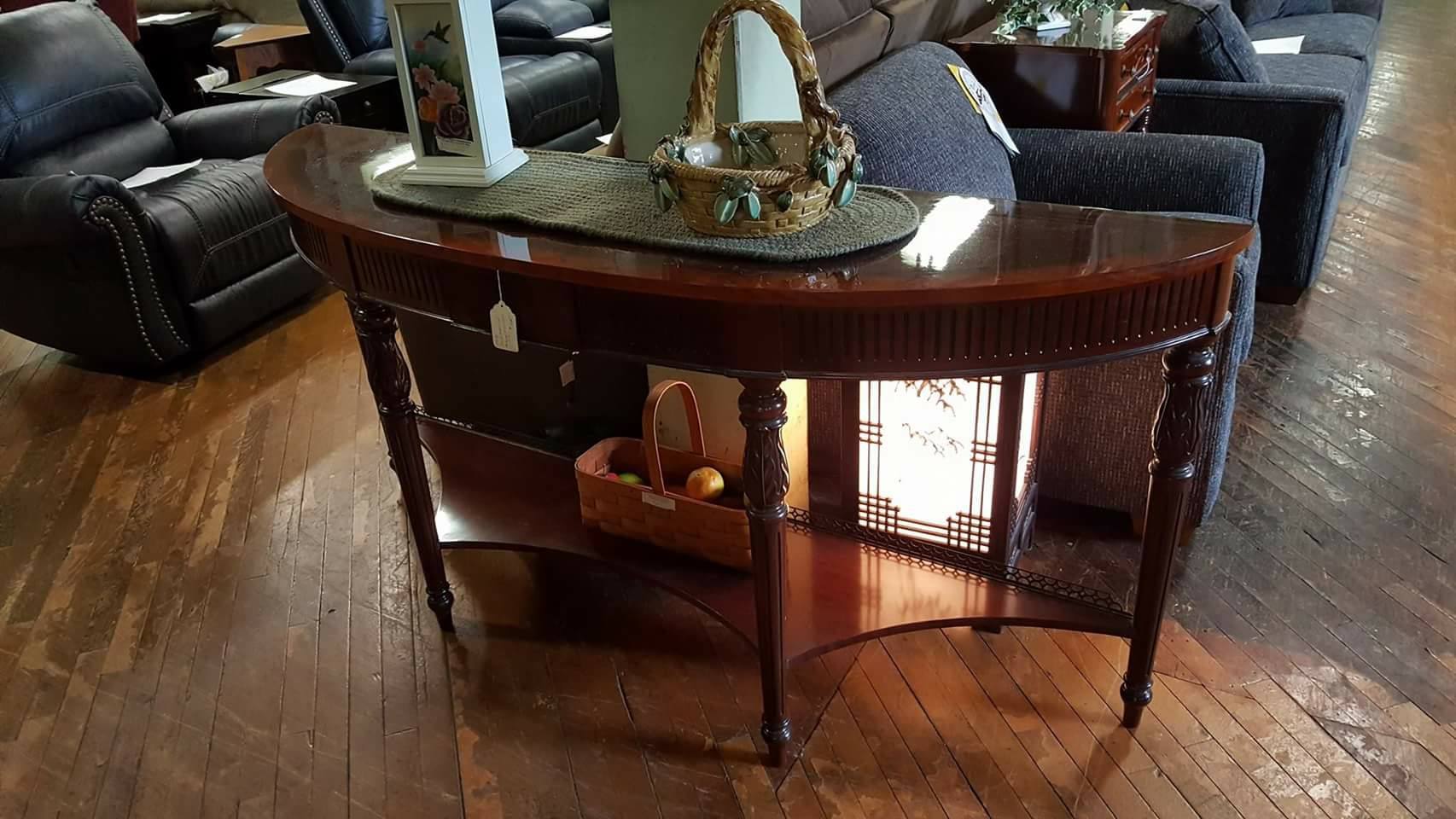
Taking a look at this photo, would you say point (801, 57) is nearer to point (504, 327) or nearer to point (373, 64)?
point (504, 327)

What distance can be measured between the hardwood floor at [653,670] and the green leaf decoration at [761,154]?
803 millimetres

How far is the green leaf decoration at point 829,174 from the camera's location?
106 centimetres

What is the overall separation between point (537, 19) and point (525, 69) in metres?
0.48

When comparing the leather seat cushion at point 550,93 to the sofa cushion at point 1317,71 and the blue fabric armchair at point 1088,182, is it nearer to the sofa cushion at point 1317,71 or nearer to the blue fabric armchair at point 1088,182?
the blue fabric armchair at point 1088,182

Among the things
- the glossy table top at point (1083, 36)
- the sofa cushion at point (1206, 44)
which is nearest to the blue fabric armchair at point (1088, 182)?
the glossy table top at point (1083, 36)

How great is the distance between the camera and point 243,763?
1512 mm

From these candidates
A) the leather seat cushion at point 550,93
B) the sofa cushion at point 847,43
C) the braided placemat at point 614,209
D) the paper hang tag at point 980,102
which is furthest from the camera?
the leather seat cushion at point 550,93

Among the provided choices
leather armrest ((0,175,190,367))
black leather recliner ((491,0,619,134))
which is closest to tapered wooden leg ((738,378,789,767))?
leather armrest ((0,175,190,367))

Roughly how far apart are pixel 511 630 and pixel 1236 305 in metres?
1.33

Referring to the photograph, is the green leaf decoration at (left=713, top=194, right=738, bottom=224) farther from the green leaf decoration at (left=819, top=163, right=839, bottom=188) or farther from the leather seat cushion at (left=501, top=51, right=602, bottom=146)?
the leather seat cushion at (left=501, top=51, right=602, bottom=146)

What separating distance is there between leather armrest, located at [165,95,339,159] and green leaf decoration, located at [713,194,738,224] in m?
2.44

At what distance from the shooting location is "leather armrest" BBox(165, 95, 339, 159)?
121 inches

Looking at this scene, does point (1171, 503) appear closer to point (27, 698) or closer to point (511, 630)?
point (511, 630)

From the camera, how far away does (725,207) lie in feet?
3.44
